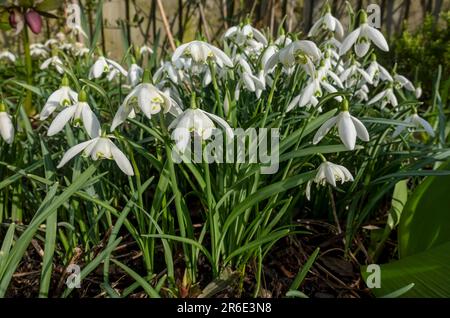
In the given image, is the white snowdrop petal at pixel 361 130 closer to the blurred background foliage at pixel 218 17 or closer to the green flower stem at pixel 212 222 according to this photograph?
the green flower stem at pixel 212 222

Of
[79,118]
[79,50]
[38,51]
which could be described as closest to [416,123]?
[79,118]

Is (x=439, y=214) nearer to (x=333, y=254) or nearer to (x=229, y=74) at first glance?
(x=333, y=254)

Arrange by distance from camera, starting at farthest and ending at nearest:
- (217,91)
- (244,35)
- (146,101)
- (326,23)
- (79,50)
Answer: (79,50)
(244,35)
(326,23)
(217,91)
(146,101)

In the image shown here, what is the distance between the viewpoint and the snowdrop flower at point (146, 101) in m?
1.08

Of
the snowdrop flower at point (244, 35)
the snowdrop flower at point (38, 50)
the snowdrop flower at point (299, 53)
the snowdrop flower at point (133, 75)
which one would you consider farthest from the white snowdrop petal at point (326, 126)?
the snowdrop flower at point (38, 50)

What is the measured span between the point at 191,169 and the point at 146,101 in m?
0.28

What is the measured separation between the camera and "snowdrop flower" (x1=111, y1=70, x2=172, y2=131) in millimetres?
1084

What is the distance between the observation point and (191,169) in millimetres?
1289

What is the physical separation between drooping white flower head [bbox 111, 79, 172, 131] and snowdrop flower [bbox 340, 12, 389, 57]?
0.76 metres

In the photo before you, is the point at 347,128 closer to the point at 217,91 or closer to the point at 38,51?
the point at 217,91

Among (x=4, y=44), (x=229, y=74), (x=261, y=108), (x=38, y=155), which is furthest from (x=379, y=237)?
(x=4, y=44)

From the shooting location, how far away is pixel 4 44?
459 cm

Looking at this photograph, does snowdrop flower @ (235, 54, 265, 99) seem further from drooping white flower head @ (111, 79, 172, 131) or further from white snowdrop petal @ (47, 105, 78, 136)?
white snowdrop petal @ (47, 105, 78, 136)
